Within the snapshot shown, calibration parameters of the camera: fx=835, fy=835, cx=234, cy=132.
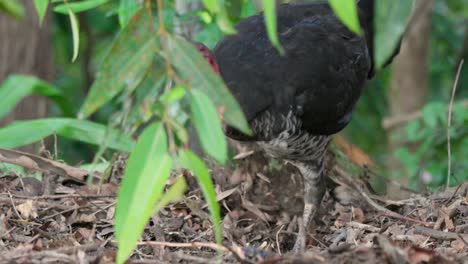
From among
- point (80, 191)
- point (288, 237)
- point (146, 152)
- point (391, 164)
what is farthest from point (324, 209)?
point (391, 164)

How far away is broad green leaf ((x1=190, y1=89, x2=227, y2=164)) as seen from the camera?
181 cm

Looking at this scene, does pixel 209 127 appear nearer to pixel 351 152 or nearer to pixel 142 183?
pixel 142 183

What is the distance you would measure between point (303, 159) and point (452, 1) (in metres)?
4.91

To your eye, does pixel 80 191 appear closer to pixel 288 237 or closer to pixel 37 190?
pixel 37 190

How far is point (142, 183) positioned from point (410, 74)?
19.5 feet

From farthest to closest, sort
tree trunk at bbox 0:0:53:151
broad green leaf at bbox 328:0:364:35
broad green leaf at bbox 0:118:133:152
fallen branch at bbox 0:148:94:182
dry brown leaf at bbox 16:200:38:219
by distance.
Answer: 1. tree trunk at bbox 0:0:53:151
2. broad green leaf at bbox 0:118:133:152
3. fallen branch at bbox 0:148:94:182
4. dry brown leaf at bbox 16:200:38:219
5. broad green leaf at bbox 328:0:364:35

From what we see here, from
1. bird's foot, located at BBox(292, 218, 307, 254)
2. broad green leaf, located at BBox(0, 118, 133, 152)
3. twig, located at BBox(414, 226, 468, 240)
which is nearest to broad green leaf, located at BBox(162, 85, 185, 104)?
twig, located at BBox(414, 226, 468, 240)

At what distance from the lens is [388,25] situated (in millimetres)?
1706

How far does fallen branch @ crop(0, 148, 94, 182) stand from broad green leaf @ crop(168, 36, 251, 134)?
222cm

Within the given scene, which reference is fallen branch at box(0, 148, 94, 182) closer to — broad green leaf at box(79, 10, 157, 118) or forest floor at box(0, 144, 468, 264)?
forest floor at box(0, 144, 468, 264)

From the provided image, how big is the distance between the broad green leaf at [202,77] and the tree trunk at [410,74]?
525cm

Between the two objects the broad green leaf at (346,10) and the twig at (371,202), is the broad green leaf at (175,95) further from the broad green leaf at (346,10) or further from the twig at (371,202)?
the twig at (371,202)

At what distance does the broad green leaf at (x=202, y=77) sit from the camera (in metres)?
1.90

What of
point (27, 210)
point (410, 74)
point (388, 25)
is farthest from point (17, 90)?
point (388, 25)
